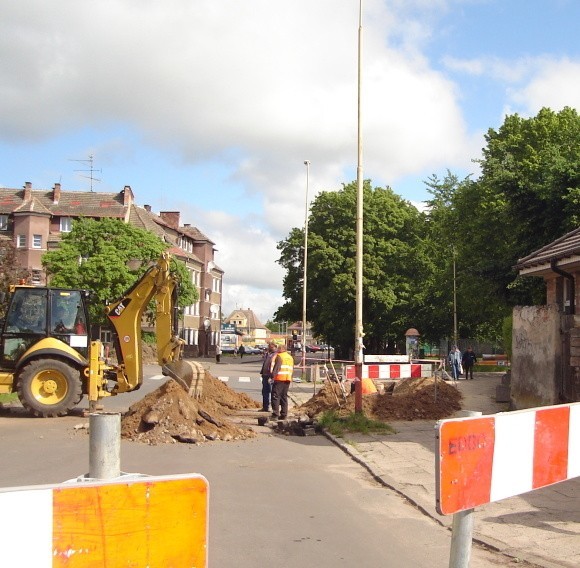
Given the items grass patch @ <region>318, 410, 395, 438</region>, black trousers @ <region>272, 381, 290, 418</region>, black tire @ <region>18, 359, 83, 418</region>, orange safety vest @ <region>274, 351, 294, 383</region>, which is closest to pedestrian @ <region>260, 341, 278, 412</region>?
black trousers @ <region>272, 381, 290, 418</region>

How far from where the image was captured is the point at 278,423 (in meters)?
15.8

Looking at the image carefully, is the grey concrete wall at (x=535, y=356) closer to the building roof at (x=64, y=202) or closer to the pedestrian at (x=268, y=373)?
the pedestrian at (x=268, y=373)

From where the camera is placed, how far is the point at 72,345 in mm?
17438

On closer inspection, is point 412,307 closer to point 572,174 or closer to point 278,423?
point 572,174

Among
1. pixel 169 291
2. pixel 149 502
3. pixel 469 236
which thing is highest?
pixel 469 236

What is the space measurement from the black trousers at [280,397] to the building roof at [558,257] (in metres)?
6.41

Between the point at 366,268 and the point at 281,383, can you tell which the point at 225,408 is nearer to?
the point at 281,383

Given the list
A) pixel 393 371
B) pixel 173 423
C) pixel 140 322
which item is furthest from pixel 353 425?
pixel 140 322

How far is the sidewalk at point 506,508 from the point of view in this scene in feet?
21.2

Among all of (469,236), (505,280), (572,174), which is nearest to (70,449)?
(572,174)

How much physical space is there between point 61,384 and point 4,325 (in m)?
1.87

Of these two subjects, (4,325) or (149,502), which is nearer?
(149,502)

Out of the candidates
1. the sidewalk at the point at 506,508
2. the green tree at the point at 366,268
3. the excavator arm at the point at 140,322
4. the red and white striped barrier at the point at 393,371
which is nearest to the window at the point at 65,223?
the green tree at the point at 366,268

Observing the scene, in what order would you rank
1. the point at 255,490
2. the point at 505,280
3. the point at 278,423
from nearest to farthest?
the point at 255,490, the point at 278,423, the point at 505,280
